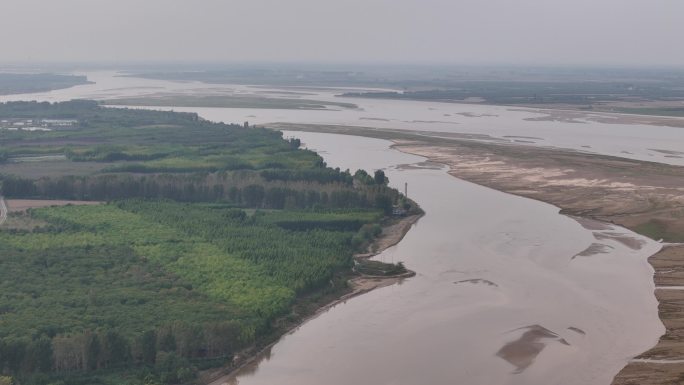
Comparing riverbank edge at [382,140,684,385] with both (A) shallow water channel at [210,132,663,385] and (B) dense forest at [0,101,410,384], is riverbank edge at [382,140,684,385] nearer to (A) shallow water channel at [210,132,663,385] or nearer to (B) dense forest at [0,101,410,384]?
(A) shallow water channel at [210,132,663,385]

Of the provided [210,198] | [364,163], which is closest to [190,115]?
[364,163]

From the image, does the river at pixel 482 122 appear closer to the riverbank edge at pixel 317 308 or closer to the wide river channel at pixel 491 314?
the wide river channel at pixel 491 314

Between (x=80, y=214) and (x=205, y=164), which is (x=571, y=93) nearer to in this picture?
(x=205, y=164)

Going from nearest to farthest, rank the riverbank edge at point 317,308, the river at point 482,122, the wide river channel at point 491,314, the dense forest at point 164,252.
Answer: the dense forest at point 164,252 < the riverbank edge at point 317,308 < the wide river channel at point 491,314 < the river at point 482,122

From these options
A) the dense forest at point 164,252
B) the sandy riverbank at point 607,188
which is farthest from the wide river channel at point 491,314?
the dense forest at point 164,252

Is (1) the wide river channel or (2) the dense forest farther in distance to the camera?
(1) the wide river channel

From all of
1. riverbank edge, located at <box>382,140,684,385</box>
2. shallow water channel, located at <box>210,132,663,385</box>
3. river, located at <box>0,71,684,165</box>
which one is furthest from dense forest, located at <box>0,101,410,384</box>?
river, located at <box>0,71,684,165</box>
